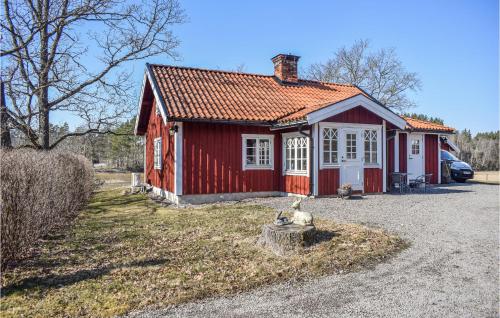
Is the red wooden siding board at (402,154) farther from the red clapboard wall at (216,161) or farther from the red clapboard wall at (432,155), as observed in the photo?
the red clapboard wall at (216,161)

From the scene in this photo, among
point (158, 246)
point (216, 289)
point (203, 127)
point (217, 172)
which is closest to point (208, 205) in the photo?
point (217, 172)

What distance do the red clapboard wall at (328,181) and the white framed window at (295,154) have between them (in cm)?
54

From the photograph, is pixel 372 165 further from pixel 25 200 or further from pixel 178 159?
pixel 25 200

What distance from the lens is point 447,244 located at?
629 centimetres

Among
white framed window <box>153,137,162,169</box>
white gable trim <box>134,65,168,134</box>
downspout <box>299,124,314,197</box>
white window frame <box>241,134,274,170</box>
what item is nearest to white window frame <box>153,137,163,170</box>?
white framed window <box>153,137,162,169</box>

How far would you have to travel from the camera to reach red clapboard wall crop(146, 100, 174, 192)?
12.9m

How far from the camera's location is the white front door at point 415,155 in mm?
16438

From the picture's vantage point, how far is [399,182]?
1425 centimetres

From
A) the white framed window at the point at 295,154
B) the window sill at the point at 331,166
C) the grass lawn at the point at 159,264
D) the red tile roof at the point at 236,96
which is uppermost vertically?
the red tile roof at the point at 236,96

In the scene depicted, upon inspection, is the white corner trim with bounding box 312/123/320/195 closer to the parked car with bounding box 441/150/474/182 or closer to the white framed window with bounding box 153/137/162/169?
the white framed window with bounding box 153/137/162/169

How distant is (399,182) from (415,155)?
3.18 m

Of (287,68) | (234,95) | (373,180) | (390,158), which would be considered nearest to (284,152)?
(234,95)

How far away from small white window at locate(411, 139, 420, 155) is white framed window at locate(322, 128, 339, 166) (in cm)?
631

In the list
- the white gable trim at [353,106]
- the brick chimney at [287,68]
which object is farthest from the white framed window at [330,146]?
the brick chimney at [287,68]
